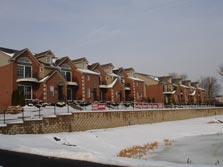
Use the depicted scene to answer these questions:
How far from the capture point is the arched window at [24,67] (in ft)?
110

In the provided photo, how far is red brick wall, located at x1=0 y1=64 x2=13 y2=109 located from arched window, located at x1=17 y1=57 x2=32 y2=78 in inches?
43.1

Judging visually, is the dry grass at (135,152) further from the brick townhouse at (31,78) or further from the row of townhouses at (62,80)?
the brick townhouse at (31,78)

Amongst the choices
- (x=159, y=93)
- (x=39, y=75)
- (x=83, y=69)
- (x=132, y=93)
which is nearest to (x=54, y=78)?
(x=39, y=75)

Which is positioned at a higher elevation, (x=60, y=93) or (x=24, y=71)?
(x=24, y=71)

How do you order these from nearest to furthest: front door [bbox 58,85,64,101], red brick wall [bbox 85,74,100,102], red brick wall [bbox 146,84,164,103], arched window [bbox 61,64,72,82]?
front door [bbox 58,85,64,101] → arched window [bbox 61,64,72,82] → red brick wall [bbox 85,74,100,102] → red brick wall [bbox 146,84,164,103]

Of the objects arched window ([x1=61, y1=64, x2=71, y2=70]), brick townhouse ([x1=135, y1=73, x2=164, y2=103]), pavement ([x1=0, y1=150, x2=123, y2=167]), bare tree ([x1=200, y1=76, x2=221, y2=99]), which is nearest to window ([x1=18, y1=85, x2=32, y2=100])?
arched window ([x1=61, y1=64, x2=71, y2=70])

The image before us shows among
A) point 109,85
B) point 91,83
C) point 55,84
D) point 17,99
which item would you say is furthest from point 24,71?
point 109,85

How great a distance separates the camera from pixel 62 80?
3769cm

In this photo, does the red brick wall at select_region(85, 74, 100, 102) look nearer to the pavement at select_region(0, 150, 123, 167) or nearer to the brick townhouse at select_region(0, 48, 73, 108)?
the brick townhouse at select_region(0, 48, 73, 108)

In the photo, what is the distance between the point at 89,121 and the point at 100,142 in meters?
4.94

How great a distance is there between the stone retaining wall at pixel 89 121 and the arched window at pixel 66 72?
13134mm

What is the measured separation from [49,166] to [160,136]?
20.0 m

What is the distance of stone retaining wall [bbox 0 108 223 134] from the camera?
20.0 m

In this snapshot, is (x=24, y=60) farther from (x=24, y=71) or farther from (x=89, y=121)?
(x=89, y=121)
